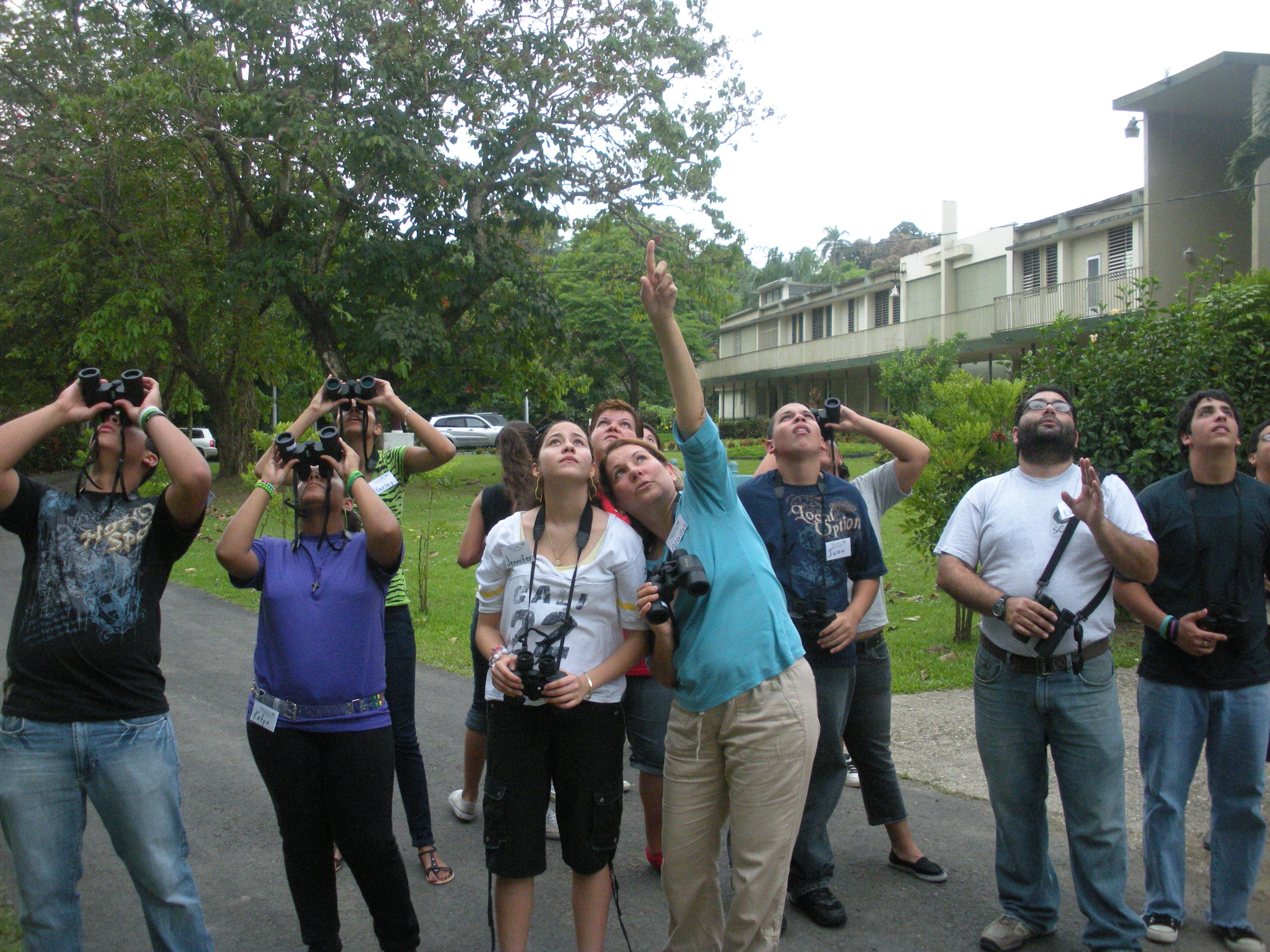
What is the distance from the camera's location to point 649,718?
4.11 metres

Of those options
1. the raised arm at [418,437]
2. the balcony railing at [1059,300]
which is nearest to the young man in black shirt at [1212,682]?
the raised arm at [418,437]

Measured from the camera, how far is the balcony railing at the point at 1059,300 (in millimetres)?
24562

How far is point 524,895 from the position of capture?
3160 mm

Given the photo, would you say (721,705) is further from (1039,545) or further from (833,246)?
(833,246)

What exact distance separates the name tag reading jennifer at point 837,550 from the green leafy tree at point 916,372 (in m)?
22.8

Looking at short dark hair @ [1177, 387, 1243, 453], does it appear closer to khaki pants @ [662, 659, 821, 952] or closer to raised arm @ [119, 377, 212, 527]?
khaki pants @ [662, 659, 821, 952]

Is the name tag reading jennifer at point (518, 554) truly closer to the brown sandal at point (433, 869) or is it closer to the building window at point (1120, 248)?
the brown sandal at point (433, 869)

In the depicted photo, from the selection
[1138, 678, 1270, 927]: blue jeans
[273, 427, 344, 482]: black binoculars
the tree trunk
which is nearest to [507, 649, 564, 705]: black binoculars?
[273, 427, 344, 482]: black binoculars

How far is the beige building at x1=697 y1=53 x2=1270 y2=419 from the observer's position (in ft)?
65.9

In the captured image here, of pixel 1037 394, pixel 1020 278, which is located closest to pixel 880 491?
pixel 1037 394

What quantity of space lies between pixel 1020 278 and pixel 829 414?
2798 centimetres

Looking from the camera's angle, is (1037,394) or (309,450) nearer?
(309,450)

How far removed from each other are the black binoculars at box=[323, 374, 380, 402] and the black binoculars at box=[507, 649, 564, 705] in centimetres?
140

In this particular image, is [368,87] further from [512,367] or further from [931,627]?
[931,627]
